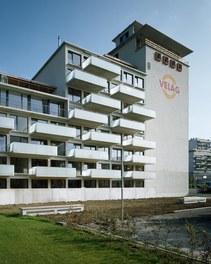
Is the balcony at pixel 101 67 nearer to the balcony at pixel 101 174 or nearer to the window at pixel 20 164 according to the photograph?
the balcony at pixel 101 174

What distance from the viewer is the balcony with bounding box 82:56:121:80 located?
120 feet

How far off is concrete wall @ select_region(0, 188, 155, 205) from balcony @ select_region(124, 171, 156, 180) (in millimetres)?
1805

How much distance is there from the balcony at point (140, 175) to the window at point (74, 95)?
12782 mm

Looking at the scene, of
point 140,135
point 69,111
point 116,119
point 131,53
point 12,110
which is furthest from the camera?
point 131,53

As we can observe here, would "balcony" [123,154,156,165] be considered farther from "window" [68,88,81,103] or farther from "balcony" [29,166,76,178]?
"window" [68,88,81,103]

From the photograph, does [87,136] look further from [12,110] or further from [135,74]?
[135,74]

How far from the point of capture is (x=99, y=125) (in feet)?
121

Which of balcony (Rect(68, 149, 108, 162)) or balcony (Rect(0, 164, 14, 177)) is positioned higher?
balcony (Rect(68, 149, 108, 162))

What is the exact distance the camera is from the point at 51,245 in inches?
364

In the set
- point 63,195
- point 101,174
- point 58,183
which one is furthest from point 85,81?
point 63,195

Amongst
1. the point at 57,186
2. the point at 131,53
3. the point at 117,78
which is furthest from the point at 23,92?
the point at 131,53

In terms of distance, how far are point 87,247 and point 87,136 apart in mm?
26079

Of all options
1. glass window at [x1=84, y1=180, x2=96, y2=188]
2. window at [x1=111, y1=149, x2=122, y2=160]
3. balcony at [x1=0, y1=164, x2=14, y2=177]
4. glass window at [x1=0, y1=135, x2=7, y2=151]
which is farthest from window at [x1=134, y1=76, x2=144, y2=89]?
balcony at [x1=0, y1=164, x2=14, y2=177]

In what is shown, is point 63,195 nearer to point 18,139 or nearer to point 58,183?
point 58,183
